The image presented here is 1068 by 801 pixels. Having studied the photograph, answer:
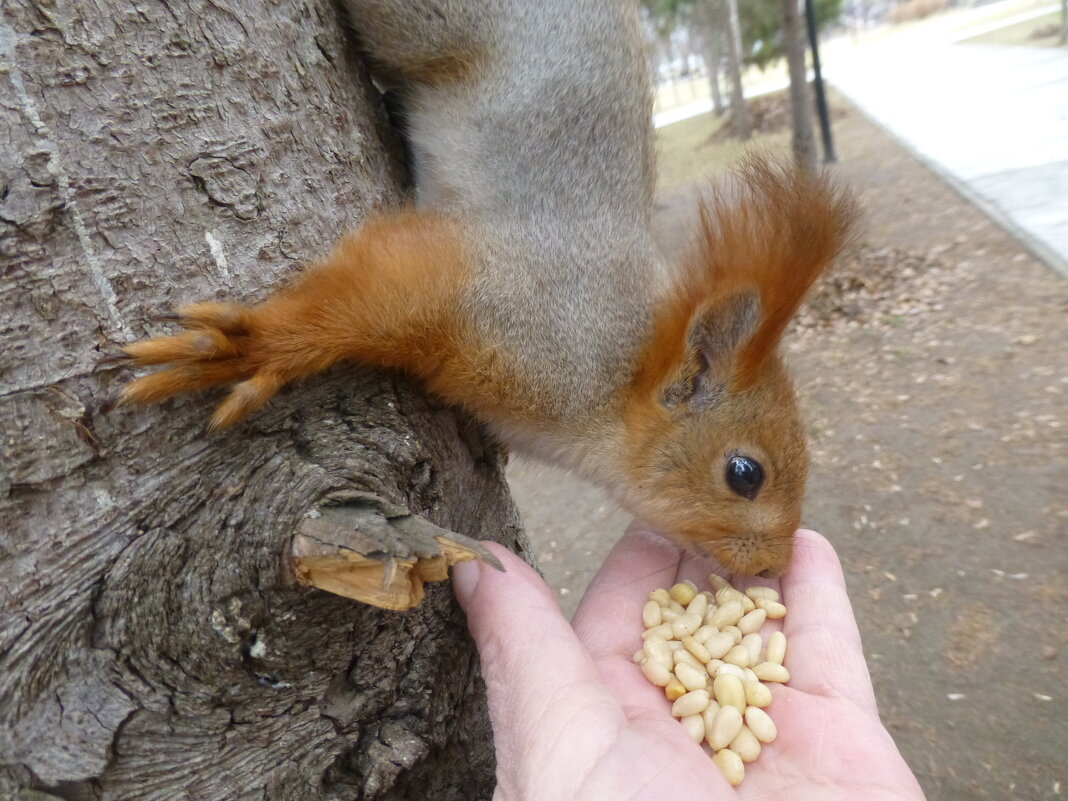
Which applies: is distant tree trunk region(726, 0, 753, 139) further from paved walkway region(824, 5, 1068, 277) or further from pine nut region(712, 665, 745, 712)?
pine nut region(712, 665, 745, 712)

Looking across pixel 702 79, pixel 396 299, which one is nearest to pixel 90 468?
pixel 396 299

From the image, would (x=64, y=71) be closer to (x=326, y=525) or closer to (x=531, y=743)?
(x=326, y=525)

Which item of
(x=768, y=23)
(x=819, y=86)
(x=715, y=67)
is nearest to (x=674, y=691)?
(x=819, y=86)

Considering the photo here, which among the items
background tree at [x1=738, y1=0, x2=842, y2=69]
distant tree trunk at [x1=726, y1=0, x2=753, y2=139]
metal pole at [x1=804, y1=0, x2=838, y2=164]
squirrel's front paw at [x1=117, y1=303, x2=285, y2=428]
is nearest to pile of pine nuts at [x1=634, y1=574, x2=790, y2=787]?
squirrel's front paw at [x1=117, y1=303, x2=285, y2=428]

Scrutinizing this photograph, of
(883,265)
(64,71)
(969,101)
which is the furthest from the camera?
(969,101)

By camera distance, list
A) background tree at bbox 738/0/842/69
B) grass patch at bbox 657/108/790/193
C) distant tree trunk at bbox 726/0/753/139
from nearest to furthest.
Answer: grass patch at bbox 657/108/790/193 < background tree at bbox 738/0/842/69 < distant tree trunk at bbox 726/0/753/139

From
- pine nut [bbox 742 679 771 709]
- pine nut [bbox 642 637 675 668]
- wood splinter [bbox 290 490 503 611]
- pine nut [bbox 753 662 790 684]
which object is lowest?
pine nut [bbox 753 662 790 684]
